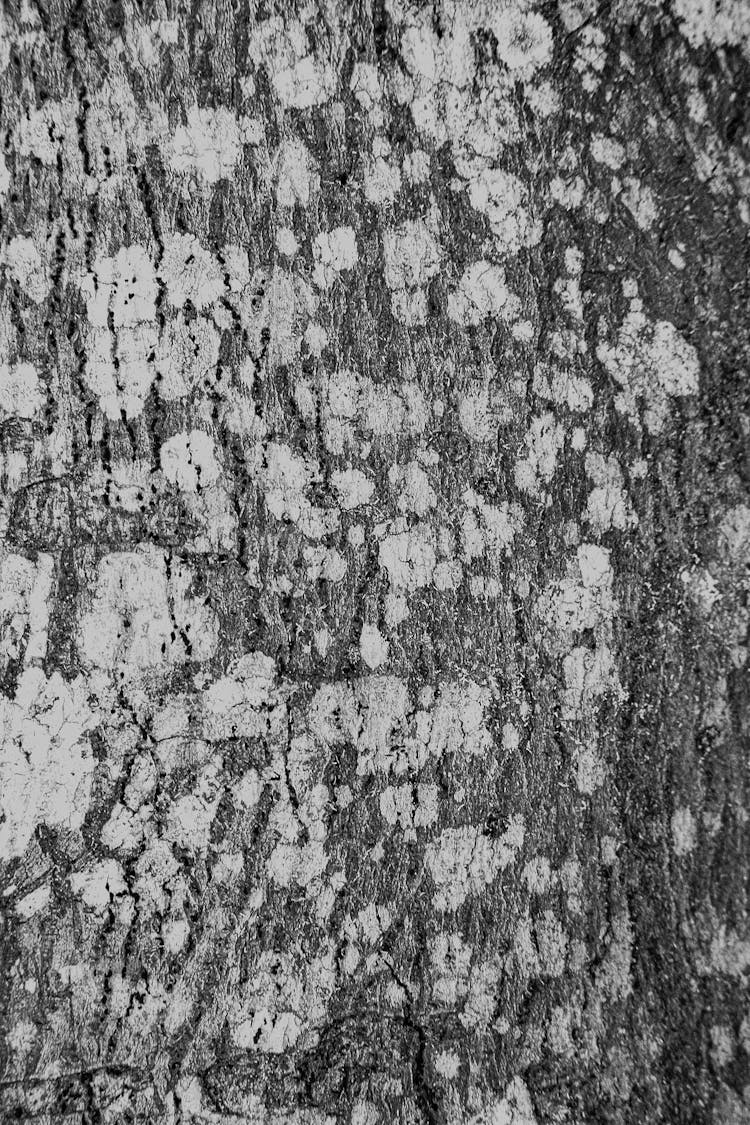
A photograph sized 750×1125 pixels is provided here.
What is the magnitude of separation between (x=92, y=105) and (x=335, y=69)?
292mm

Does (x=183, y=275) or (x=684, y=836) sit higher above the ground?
(x=183, y=275)

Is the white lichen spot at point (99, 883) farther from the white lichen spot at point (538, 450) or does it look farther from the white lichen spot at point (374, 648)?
the white lichen spot at point (538, 450)

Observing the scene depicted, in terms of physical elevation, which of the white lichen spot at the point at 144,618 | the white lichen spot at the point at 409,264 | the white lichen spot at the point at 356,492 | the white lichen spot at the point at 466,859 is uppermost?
the white lichen spot at the point at 409,264

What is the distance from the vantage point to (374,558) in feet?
3.30

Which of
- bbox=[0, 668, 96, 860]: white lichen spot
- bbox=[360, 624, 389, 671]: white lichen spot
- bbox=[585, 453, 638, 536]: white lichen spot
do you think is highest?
bbox=[585, 453, 638, 536]: white lichen spot

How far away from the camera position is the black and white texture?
994 mm

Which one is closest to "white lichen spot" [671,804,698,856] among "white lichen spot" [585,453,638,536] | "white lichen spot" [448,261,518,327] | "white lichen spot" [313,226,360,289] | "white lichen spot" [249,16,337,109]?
"white lichen spot" [585,453,638,536]

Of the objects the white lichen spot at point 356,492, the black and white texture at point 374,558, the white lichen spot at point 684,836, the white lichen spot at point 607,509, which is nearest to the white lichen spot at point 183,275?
the black and white texture at point 374,558

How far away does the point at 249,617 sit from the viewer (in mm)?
1007

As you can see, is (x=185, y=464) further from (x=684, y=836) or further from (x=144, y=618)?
(x=684, y=836)

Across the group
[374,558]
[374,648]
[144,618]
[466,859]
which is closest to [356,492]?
[374,558]

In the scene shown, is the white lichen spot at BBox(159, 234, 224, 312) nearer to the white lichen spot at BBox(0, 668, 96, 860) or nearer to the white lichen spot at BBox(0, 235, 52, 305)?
the white lichen spot at BBox(0, 235, 52, 305)

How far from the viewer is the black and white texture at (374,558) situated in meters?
0.99

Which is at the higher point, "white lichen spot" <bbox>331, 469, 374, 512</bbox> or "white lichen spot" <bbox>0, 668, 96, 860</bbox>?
"white lichen spot" <bbox>331, 469, 374, 512</bbox>
